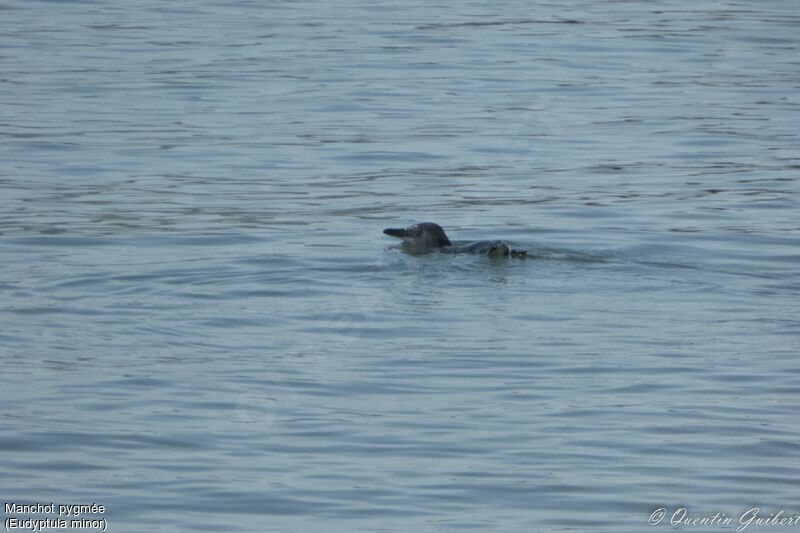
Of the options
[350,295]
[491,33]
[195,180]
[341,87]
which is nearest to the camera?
[350,295]

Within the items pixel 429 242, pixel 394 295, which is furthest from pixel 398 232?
pixel 394 295

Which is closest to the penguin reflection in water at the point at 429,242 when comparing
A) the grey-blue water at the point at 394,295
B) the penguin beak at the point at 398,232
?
Answer: the penguin beak at the point at 398,232

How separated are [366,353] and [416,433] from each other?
1832 mm

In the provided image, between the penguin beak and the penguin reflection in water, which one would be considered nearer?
the penguin reflection in water

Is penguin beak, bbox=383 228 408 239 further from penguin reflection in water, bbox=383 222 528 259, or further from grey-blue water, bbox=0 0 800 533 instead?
grey-blue water, bbox=0 0 800 533

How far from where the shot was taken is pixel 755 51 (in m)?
28.0

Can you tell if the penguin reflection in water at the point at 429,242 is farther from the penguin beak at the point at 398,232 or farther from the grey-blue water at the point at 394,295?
the grey-blue water at the point at 394,295

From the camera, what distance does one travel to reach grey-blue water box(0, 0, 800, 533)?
8.26 m

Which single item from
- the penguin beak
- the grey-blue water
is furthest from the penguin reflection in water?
the grey-blue water

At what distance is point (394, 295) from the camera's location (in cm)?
1243

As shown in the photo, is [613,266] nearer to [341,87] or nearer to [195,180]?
[195,180]

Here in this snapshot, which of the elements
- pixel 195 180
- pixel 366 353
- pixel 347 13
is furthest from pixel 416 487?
pixel 347 13

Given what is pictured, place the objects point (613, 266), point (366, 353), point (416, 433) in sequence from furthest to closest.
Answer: point (613, 266) < point (366, 353) < point (416, 433)

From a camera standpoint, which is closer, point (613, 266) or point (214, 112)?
point (613, 266)
